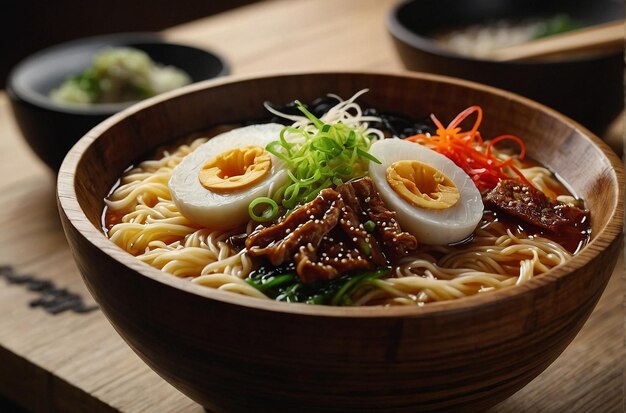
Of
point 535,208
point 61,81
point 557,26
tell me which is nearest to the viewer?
point 535,208

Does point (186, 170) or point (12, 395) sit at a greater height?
point (186, 170)

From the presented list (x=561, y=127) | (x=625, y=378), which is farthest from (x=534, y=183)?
(x=625, y=378)

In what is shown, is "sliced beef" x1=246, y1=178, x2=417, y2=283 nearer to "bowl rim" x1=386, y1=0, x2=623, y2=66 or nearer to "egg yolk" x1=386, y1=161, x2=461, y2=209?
"egg yolk" x1=386, y1=161, x2=461, y2=209

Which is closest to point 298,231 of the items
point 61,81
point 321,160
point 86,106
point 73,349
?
point 321,160

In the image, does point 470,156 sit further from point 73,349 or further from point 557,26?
point 557,26

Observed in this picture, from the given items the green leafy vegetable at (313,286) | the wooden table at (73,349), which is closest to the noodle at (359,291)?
the green leafy vegetable at (313,286)

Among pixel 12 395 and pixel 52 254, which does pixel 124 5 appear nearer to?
pixel 52 254

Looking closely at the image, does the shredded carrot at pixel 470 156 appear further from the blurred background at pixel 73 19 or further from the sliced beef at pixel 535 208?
the blurred background at pixel 73 19
